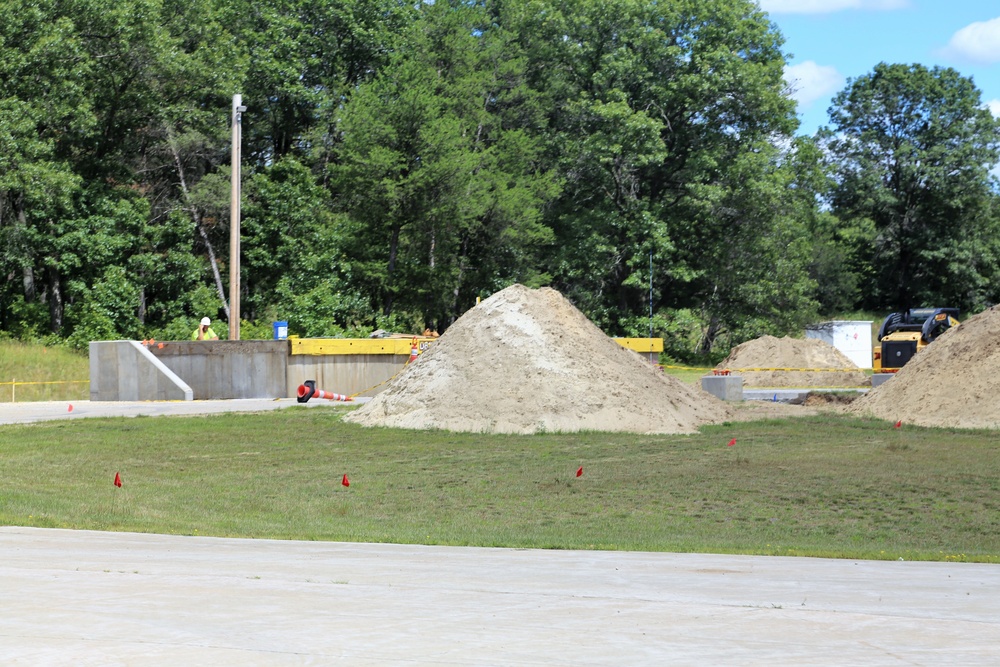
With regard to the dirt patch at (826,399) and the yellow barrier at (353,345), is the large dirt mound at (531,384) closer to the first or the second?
the dirt patch at (826,399)

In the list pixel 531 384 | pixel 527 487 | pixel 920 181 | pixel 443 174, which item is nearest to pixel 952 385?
pixel 531 384

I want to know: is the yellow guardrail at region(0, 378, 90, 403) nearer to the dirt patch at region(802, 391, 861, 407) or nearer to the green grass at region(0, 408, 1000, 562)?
the green grass at region(0, 408, 1000, 562)

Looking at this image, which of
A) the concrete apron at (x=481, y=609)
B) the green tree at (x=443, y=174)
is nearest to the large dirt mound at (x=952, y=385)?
the concrete apron at (x=481, y=609)

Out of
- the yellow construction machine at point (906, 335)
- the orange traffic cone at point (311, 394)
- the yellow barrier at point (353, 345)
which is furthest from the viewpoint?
the yellow construction machine at point (906, 335)

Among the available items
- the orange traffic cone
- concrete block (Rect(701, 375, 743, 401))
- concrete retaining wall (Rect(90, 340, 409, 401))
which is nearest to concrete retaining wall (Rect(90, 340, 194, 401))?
concrete retaining wall (Rect(90, 340, 409, 401))

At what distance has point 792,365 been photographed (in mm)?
50500

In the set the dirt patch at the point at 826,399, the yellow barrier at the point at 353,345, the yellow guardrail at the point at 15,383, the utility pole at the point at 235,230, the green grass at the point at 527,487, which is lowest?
the green grass at the point at 527,487

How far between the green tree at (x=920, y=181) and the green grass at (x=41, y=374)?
5975cm

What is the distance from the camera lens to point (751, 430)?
26109mm

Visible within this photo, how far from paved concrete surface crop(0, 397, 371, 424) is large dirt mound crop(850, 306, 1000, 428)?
572 inches

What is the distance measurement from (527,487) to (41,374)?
88.0ft

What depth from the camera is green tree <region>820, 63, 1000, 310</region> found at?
80.7 m

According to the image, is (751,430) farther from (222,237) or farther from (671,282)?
(671,282)

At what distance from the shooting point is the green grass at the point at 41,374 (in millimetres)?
36750
